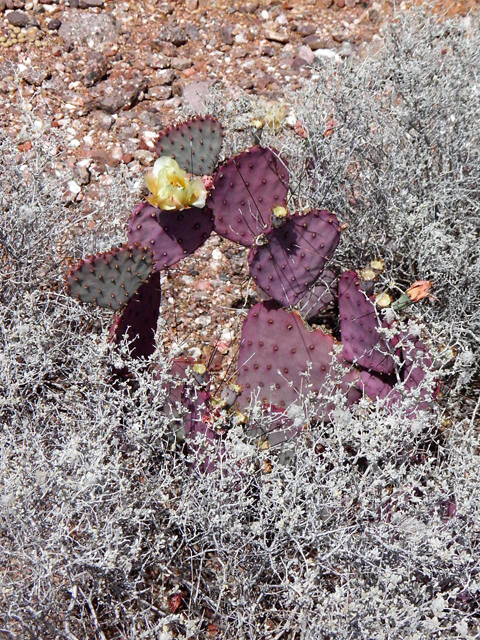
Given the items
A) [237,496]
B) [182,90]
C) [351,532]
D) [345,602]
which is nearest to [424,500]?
[351,532]

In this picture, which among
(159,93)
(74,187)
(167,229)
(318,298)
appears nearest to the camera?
(167,229)

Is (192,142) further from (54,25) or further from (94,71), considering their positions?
(54,25)

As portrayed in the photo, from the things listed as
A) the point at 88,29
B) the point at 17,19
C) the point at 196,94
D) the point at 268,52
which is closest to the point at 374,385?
the point at 196,94

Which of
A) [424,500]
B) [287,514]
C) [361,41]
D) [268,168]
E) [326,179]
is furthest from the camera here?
[361,41]

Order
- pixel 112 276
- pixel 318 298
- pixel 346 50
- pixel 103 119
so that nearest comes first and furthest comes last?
1. pixel 112 276
2. pixel 318 298
3. pixel 103 119
4. pixel 346 50

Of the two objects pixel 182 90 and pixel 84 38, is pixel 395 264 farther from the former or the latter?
pixel 84 38

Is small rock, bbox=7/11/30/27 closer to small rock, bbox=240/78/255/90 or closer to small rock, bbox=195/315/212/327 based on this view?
small rock, bbox=240/78/255/90
